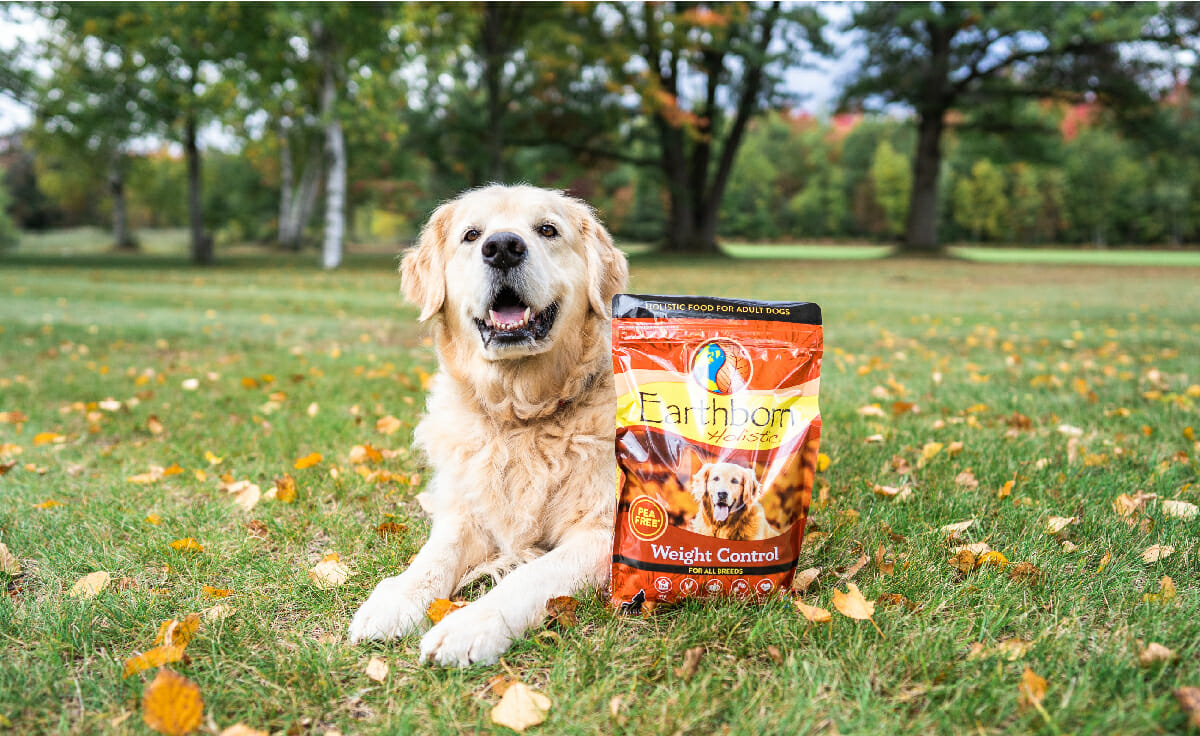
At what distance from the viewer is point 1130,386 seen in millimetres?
4992

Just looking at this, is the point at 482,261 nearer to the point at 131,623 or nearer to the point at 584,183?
the point at 131,623

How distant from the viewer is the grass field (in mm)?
1571

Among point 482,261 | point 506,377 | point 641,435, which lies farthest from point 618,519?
point 482,261

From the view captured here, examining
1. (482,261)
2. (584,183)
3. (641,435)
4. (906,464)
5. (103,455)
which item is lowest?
(103,455)

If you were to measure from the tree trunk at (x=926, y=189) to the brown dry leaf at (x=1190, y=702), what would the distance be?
26184 mm

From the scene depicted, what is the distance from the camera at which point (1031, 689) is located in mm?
1531

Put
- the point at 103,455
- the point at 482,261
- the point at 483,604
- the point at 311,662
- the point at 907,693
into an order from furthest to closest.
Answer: the point at 103,455, the point at 482,261, the point at 483,604, the point at 311,662, the point at 907,693

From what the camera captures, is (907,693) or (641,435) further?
(641,435)

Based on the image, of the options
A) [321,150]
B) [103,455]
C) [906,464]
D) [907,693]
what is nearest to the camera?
[907,693]

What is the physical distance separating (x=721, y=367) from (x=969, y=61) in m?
27.4

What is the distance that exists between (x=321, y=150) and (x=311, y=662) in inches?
1521

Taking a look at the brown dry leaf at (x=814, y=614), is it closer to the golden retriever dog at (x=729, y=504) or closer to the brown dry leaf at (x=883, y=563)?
the golden retriever dog at (x=729, y=504)

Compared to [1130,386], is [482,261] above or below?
above

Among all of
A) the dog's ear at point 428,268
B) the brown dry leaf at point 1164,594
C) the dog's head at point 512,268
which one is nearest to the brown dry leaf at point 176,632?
the dog's head at point 512,268
